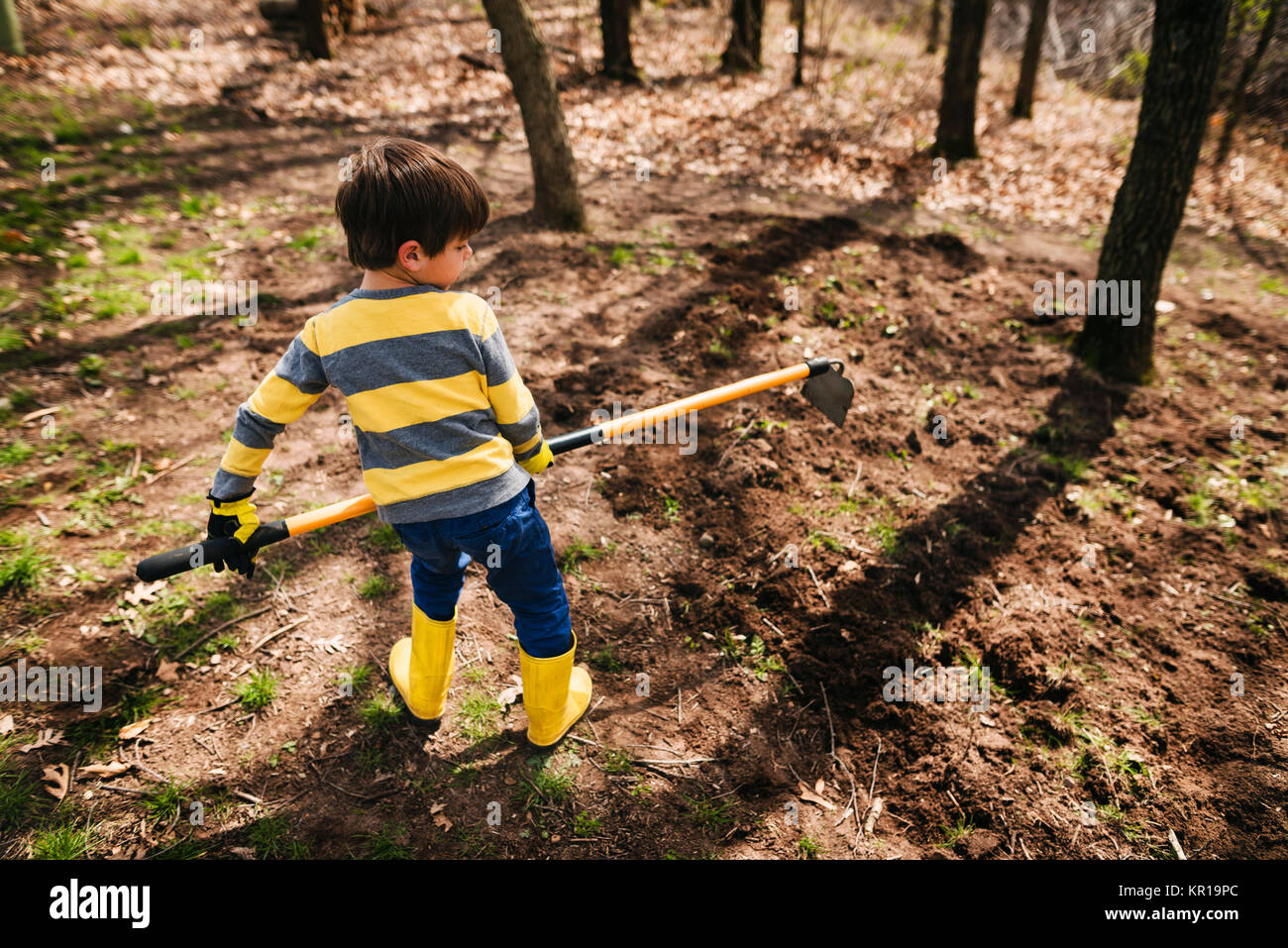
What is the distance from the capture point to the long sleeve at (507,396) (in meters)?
2.27

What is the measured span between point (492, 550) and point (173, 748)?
6.45ft

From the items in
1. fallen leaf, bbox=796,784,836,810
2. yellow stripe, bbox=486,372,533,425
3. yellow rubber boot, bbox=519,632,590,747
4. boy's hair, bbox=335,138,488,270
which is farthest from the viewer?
fallen leaf, bbox=796,784,836,810

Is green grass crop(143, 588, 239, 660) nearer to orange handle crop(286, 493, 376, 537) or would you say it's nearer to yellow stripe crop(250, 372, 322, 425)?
orange handle crop(286, 493, 376, 537)

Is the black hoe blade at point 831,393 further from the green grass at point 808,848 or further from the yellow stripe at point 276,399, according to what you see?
the yellow stripe at point 276,399

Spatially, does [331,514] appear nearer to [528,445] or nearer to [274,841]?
[528,445]

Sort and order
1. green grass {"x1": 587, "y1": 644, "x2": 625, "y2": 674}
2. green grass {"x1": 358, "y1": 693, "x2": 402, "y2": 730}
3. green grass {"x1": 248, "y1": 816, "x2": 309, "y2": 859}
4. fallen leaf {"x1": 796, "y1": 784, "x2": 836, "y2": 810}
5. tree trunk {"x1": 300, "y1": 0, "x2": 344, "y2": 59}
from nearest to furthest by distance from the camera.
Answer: green grass {"x1": 248, "y1": 816, "x2": 309, "y2": 859}
fallen leaf {"x1": 796, "y1": 784, "x2": 836, "y2": 810}
green grass {"x1": 358, "y1": 693, "x2": 402, "y2": 730}
green grass {"x1": 587, "y1": 644, "x2": 625, "y2": 674}
tree trunk {"x1": 300, "y1": 0, "x2": 344, "y2": 59}

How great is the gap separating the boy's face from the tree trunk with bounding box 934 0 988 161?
36.7 ft

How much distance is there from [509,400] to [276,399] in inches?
29.8

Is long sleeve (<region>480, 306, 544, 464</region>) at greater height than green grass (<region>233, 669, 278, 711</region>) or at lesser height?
greater

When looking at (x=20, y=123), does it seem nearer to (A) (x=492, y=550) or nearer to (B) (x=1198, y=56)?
(A) (x=492, y=550)

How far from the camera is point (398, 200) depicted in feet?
6.58

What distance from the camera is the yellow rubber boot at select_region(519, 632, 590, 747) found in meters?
2.88

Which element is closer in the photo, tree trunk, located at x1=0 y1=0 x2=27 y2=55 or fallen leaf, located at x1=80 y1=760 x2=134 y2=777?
fallen leaf, located at x1=80 y1=760 x2=134 y2=777

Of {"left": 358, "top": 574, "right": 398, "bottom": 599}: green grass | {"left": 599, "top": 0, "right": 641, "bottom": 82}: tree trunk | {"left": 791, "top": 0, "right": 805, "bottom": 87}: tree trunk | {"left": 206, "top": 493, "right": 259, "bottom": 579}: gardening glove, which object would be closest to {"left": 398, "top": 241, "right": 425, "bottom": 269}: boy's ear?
{"left": 206, "top": 493, "right": 259, "bottom": 579}: gardening glove
